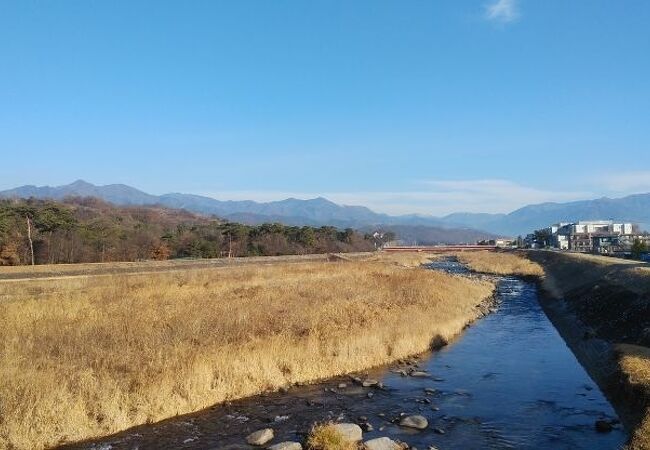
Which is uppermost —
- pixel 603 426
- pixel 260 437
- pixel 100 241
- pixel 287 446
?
pixel 100 241

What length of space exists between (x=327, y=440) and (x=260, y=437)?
2.00 m

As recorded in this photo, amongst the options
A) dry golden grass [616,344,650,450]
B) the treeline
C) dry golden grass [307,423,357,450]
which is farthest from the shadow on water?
the treeline

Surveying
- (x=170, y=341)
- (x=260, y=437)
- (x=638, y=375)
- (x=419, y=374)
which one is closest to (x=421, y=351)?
(x=419, y=374)

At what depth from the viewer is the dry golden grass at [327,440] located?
496 inches

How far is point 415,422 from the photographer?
1515 centimetres

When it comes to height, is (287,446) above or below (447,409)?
above

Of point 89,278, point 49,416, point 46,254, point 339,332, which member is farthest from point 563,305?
point 46,254

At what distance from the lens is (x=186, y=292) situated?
1238 inches

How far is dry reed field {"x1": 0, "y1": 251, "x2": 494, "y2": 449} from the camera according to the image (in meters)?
14.1

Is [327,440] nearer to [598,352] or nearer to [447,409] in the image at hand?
[447,409]

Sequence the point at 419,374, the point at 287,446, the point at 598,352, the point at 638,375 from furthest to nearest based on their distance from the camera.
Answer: the point at 598,352 → the point at 419,374 → the point at 638,375 → the point at 287,446

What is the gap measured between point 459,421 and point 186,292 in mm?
20126

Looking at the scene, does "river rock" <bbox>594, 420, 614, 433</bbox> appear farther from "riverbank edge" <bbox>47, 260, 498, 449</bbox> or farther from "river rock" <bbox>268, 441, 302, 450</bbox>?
"riverbank edge" <bbox>47, 260, 498, 449</bbox>

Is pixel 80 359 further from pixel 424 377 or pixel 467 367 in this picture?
pixel 467 367
